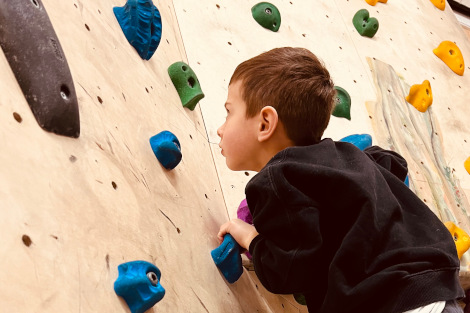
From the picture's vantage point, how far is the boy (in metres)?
1.00

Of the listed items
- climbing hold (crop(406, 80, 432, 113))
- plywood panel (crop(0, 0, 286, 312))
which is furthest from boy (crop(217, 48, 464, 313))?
climbing hold (crop(406, 80, 432, 113))

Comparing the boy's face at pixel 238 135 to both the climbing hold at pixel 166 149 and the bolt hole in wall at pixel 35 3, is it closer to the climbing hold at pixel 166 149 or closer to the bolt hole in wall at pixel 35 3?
the climbing hold at pixel 166 149

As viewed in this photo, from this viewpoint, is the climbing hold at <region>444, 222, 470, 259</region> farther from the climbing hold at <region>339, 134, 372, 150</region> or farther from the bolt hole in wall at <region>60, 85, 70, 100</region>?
the bolt hole in wall at <region>60, 85, 70, 100</region>

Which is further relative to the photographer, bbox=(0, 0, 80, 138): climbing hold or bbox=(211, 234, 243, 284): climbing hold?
bbox=(211, 234, 243, 284): climbing hold

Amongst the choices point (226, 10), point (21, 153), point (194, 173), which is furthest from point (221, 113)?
point (21, 153)

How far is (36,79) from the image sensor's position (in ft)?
2.77

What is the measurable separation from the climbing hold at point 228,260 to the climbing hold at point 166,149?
0.19 metres

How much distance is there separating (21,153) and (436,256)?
681 mm

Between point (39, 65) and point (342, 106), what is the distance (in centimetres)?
114

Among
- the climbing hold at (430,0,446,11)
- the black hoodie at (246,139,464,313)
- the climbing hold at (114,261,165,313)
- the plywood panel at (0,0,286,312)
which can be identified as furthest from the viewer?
the climbing hold at (430,0,446,11)

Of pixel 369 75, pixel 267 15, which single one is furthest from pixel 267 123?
pixel 369 75

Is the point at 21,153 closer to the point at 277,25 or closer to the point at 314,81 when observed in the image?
the point at 314,81

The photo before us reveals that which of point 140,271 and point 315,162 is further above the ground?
point 315,162

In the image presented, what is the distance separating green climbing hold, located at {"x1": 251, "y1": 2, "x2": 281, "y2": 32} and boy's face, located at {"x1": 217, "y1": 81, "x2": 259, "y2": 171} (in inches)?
30.2
